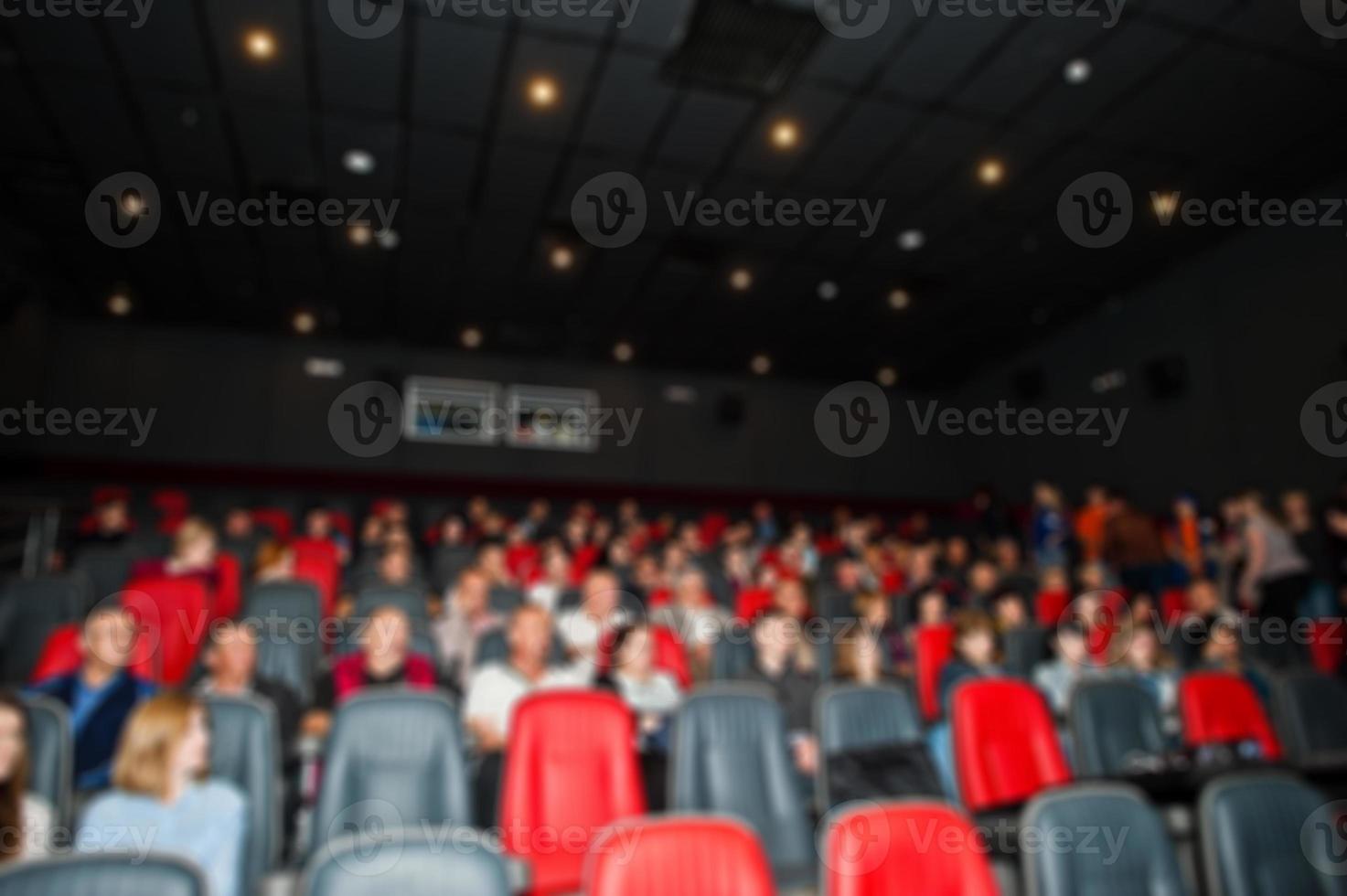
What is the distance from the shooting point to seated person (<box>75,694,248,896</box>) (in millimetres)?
1946

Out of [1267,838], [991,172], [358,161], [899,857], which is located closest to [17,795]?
[899,857]

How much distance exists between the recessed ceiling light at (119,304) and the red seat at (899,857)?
996 cm

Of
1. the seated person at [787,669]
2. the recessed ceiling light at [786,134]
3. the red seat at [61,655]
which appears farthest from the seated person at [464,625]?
the recessed ceiling light at [786,134]

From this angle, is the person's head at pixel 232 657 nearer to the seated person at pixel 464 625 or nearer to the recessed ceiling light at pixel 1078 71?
the seated person at pixel 464 625

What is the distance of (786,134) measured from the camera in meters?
5.99

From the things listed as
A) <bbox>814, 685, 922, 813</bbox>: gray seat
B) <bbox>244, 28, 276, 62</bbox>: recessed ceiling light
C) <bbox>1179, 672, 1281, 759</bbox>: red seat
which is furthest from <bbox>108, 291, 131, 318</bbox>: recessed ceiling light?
<bbox>1179, 672, 1281, 759</bbox>: red seat

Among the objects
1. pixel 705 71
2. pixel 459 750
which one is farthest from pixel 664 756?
pixel 705 71

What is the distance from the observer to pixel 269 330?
1029 cm

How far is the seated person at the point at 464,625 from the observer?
14.1ft

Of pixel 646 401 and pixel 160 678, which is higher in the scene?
pixel 646 401

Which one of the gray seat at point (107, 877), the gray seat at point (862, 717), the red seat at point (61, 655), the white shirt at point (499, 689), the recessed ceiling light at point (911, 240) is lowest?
the gray seat at point (107, 877)

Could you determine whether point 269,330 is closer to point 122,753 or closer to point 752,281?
point 752,281

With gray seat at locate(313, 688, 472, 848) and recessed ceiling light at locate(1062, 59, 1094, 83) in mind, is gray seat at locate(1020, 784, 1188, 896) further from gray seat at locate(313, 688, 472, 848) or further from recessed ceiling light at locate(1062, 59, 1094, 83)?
recessed ceiling light at locate(1062, 59, 1094, 83)

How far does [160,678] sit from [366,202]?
4603mm
